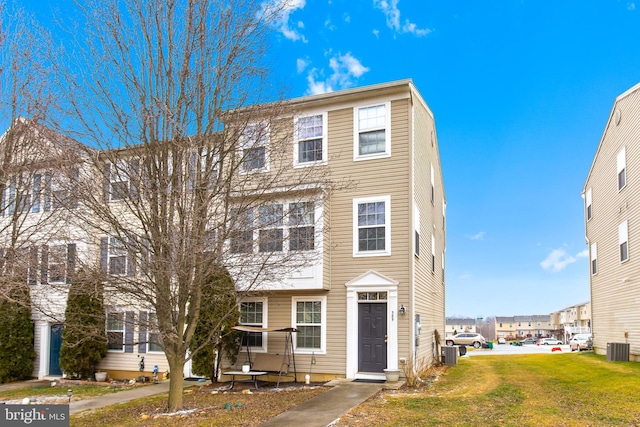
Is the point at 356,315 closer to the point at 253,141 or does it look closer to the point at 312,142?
the point at 312,142

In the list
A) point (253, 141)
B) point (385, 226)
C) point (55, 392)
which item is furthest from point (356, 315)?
point (55, 392)

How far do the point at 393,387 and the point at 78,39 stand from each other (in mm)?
10351

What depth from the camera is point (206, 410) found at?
34.8 ft

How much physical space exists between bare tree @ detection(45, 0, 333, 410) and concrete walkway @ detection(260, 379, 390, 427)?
2.38m

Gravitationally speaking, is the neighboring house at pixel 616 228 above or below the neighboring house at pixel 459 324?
above

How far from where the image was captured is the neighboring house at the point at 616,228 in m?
18.6

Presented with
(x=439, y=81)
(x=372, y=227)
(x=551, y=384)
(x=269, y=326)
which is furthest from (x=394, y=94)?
(x=551, y=384)

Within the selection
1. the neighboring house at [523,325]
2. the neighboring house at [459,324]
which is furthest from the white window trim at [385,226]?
the neighboring house at [523,325]

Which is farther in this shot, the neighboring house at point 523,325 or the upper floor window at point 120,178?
the neighboring house at point 523,325

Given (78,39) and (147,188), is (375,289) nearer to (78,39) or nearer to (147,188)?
(147,188)

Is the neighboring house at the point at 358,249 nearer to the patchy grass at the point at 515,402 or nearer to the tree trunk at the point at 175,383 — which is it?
the patchy grass at the point at 515,402

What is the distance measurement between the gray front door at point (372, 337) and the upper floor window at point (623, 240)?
10.9 metres

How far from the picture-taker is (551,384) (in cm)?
1355

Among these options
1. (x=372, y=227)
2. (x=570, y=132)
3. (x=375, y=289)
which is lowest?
(x=375, y=289)
